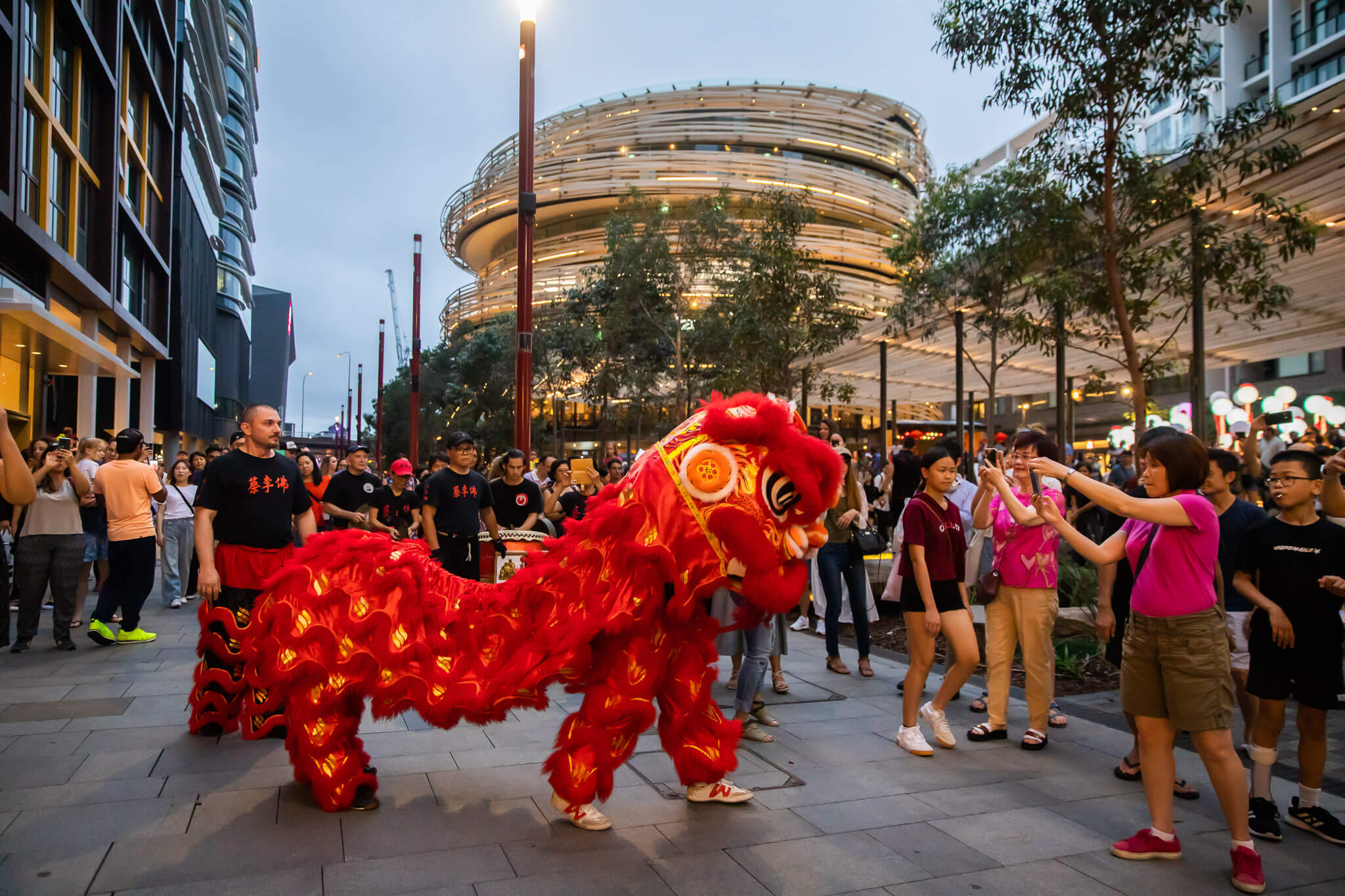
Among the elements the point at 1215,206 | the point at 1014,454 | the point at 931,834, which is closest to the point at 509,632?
the point at 931,834

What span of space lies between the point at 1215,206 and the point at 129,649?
12711 mm

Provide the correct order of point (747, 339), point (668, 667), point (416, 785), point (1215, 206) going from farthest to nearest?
1. point (747, 339)
2. point (1215, 206)
3. point (416, 785)
4. point (668, 667)

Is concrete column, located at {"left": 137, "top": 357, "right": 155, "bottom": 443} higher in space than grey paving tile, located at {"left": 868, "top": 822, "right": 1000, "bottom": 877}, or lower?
higher

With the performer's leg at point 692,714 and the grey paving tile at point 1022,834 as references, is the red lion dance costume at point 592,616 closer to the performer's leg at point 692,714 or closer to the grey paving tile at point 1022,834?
the performer's leg at point 692,714

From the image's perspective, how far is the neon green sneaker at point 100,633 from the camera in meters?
7.25

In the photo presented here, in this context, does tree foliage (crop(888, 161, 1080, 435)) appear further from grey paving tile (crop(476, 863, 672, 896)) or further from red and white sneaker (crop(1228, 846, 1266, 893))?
grey paving tile (crop(476, 863, 672, 896))

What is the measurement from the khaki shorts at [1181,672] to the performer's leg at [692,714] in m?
1.67

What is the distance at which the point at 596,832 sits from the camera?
3.58m

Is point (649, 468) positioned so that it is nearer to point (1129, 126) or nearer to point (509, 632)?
point (509, 632)

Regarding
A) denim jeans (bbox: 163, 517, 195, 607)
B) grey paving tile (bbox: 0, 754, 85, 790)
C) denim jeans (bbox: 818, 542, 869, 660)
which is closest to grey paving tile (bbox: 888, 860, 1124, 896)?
denim jeans (bbox: 818, 542, 869, 660)

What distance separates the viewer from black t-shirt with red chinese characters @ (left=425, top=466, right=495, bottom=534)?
644cm

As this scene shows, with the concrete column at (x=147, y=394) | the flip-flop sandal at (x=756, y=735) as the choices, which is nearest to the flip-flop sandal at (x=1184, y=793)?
the flip-flop sandal at (x=756, y=735)

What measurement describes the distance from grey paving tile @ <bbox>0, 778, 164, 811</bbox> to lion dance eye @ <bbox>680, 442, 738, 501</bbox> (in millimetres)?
2861

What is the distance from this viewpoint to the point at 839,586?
21.6 ft
